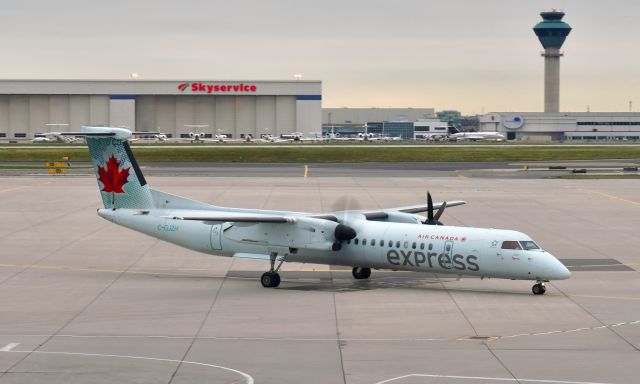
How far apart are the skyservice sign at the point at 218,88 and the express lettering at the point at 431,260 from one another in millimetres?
159345

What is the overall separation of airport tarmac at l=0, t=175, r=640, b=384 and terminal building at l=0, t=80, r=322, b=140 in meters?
138

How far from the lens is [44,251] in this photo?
41.7 meters

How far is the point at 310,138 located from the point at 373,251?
16054cm

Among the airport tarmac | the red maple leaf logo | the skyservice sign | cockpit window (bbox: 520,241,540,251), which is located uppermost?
the skyservice sign

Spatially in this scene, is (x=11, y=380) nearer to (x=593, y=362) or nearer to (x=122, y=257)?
(x=593, y=362)

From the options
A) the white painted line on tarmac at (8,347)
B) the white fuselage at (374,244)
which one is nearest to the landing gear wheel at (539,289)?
the white fuselage at (374,244)

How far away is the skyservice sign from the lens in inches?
7387

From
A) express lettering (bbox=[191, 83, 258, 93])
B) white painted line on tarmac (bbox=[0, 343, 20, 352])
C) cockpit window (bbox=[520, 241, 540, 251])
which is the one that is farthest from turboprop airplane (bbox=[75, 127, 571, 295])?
express lettering (bbox=[191, 83, 258, 93])

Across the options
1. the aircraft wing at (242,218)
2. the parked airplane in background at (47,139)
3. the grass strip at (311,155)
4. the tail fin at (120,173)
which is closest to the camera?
the aircraft wing at (242,218)

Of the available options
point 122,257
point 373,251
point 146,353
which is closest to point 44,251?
point 122,257

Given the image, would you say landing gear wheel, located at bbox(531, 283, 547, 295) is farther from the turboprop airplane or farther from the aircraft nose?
the aircraft nose

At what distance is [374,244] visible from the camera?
108ft

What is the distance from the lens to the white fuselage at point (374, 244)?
30.9 metres

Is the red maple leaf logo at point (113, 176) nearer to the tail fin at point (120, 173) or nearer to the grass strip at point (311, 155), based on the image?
the tail fin at point (120, 173)
